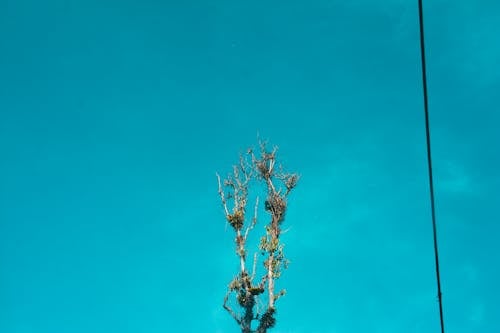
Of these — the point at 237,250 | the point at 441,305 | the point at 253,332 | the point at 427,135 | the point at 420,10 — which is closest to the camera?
the point at 420,10

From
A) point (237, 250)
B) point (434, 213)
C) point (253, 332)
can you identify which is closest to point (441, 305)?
point (434, 213)

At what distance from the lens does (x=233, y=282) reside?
15953 mm

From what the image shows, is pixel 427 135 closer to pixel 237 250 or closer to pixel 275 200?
pixel 237 250

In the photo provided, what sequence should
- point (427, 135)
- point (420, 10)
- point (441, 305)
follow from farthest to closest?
point (441, 305), point (427, 135), point (420, 10)

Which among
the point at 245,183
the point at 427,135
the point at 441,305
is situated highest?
the point at 245,183

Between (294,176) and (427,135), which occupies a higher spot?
(294,176)

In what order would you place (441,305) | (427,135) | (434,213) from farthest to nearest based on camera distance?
(441,305)
(434,213)
(427,135)

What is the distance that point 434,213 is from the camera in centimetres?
693

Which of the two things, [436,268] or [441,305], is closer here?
[436,268]

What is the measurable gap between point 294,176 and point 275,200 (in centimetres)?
125

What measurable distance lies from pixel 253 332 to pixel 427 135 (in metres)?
11.1

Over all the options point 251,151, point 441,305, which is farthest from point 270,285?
point 441,305

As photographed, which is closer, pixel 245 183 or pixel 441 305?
pixel 441 305

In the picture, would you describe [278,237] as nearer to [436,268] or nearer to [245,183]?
[245,183]
